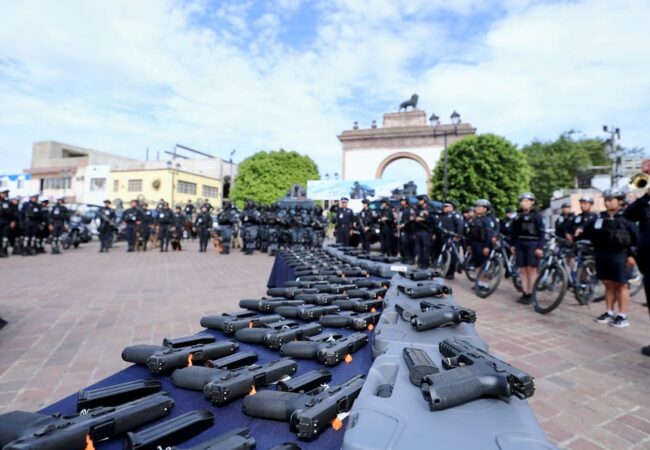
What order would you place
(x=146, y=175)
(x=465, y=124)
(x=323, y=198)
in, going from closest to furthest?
(x=323, y=198) → (x=465, y=124) → (x=146, y=175)

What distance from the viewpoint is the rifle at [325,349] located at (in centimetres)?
158

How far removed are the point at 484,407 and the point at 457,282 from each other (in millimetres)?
7437

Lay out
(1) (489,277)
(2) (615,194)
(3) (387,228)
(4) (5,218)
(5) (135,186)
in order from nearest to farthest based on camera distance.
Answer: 1. (2) (615,194)
2. (1) (489,277)
3. (4) (5,218)
4. (3) (387,228)
5. (5) (135,186)

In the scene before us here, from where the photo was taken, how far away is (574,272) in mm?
6188

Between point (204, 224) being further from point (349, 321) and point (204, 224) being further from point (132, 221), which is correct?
point (349, 321)

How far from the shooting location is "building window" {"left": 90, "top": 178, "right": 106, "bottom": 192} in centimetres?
3638

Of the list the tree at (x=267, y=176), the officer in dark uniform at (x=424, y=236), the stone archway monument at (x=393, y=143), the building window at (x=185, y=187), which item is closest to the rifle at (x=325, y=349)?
the officer in dark uniform at (x=424, y=236)

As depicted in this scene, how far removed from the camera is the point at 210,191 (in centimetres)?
3944

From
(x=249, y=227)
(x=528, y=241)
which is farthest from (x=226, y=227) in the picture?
(x=528, y=241)

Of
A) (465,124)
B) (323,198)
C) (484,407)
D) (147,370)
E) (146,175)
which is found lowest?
(147,370)

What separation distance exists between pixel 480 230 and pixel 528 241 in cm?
150

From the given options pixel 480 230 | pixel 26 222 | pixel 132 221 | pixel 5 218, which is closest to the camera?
pixel 480 230

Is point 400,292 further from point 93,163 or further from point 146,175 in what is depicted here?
point 93,163

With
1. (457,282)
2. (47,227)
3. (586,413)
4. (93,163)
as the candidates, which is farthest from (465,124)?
(93,163)
